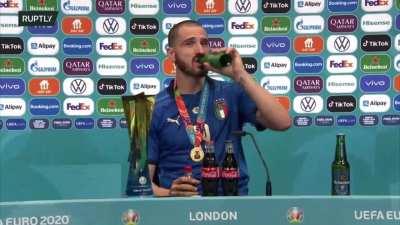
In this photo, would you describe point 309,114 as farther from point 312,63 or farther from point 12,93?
point 12,93

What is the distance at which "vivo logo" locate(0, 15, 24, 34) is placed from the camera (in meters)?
2.90

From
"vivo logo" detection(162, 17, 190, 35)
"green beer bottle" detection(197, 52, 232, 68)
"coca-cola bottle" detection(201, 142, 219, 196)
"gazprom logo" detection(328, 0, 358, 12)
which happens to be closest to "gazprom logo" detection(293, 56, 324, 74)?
"gazprom logo" detection(328, 0, 358, 12)

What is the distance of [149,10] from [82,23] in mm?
314

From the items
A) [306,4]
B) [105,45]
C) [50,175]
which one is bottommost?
[50,175]

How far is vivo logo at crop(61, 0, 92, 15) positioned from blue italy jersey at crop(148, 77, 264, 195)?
804mm

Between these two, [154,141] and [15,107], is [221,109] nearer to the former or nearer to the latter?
[154,141]

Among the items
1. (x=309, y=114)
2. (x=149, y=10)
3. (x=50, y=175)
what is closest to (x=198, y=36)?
(x=149, y=10)

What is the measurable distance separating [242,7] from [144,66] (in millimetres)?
530

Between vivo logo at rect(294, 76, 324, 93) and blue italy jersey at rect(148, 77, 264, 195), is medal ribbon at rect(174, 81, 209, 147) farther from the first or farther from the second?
vivo logo at rect(294, 76, 324, 93)

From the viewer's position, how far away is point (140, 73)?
2977 mm

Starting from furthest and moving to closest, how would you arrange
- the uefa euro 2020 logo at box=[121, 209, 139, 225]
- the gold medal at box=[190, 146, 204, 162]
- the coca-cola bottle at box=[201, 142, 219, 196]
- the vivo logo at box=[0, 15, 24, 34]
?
the vivo logo at box=[0, 15, 24, 34] < the gold medal at box=[190, 146, 204, 162] < the coca-cola bottle at box=[201, 142, 219, 196] < the uefa euro 2020 logo at box=[121, 209, 139, 225]

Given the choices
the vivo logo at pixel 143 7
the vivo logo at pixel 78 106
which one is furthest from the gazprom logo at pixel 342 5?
the vivo logo at pixel 78 106

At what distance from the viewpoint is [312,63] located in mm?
2963

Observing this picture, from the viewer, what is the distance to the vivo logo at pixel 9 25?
114 inches
